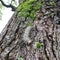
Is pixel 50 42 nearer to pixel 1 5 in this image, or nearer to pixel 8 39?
pixel 8 39

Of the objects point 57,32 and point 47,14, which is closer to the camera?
point 57,32

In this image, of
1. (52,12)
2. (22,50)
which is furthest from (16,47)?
(52,12)

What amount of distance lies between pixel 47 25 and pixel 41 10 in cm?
20

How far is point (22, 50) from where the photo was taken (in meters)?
1.35

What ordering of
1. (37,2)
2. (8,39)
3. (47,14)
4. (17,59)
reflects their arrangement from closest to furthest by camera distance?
(17,59) → (8,39) → (47,14) → (37,2)

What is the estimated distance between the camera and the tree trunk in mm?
1332

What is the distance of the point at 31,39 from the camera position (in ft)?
4.66

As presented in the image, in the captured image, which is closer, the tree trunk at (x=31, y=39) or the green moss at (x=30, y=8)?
the tree trunk at (x=31, y=39)

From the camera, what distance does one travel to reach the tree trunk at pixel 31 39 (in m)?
1.33

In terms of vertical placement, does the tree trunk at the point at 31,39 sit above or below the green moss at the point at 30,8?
below

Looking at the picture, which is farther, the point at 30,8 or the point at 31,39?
the point at 30,8

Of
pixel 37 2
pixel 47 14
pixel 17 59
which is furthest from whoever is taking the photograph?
pixel 37 2

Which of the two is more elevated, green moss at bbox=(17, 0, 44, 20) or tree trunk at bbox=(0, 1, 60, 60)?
green moss at bbox=(17, 0, 44, 20)

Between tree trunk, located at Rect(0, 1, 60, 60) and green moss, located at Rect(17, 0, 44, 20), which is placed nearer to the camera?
tree trunk, located at Rect(0, 1, 60, 60)
